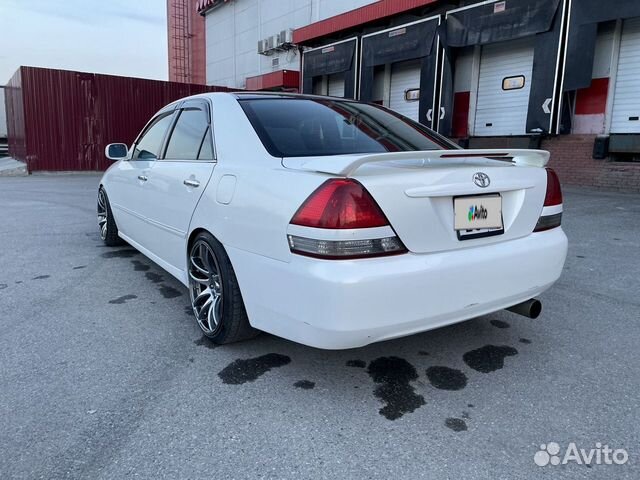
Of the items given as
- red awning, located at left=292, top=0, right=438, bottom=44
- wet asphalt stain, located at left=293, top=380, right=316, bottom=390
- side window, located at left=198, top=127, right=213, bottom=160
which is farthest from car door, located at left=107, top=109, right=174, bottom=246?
red awning, located at left=292, top=0, right=438, bottom=44

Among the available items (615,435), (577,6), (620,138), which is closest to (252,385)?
(615,435)

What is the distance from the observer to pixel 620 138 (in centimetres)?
983

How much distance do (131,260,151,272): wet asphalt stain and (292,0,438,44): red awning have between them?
11.5m

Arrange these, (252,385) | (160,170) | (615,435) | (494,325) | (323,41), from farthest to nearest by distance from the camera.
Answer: (323,41) → (160,170) → (494,325) → (252,385) → (615,435)

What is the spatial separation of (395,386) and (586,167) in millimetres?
10065

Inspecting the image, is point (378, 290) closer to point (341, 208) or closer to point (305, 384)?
point (341, 208)

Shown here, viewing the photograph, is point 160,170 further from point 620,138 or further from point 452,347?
point 620,138

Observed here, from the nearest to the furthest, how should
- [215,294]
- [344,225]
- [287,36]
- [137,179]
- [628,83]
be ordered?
[344,225], [215,294], [137,179], [628,83], [287,36]

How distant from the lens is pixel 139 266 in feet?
14.6

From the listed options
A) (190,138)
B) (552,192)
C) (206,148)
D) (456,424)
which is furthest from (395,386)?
(190,138)

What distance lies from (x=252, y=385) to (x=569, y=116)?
10859mm

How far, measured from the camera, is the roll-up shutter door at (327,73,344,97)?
1777cm

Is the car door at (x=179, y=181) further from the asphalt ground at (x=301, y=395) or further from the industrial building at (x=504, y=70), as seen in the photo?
the industrial building at (x=504, y=70)

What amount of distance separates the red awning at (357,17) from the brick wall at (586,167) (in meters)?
5.16
